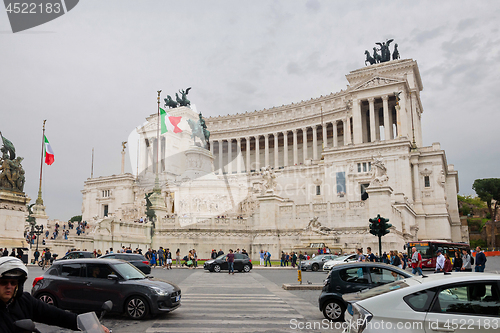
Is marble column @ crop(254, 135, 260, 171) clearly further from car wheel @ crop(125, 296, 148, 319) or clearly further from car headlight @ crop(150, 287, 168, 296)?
car wheel @ crop(125, 296, 148, 319)

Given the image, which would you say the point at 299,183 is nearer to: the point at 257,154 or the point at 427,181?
the point at 427,181

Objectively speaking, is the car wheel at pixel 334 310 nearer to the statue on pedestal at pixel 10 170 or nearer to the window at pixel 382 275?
the window at pixel 382 275

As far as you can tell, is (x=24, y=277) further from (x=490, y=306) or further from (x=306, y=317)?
(x=306, y=317)

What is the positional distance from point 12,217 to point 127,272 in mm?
21474

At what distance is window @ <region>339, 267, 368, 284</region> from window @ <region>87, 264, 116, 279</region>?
570cm

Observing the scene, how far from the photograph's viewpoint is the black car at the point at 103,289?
33.6 ft

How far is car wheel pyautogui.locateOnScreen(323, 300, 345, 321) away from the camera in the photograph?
10.2 metres

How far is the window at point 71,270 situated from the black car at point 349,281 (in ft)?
20.0

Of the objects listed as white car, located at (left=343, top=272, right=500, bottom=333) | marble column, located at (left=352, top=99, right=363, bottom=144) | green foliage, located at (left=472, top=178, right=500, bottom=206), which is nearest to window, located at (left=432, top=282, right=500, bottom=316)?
white car, located at (left=343, top=272, right=500, bottom=333)

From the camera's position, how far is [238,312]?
36.6 feet

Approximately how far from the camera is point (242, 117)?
319 ft

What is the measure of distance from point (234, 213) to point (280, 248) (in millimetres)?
15321

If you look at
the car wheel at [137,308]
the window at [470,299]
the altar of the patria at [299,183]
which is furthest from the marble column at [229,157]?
the window at [470,299]

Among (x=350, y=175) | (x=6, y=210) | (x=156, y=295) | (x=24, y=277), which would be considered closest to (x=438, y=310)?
(x=24, y=277)
